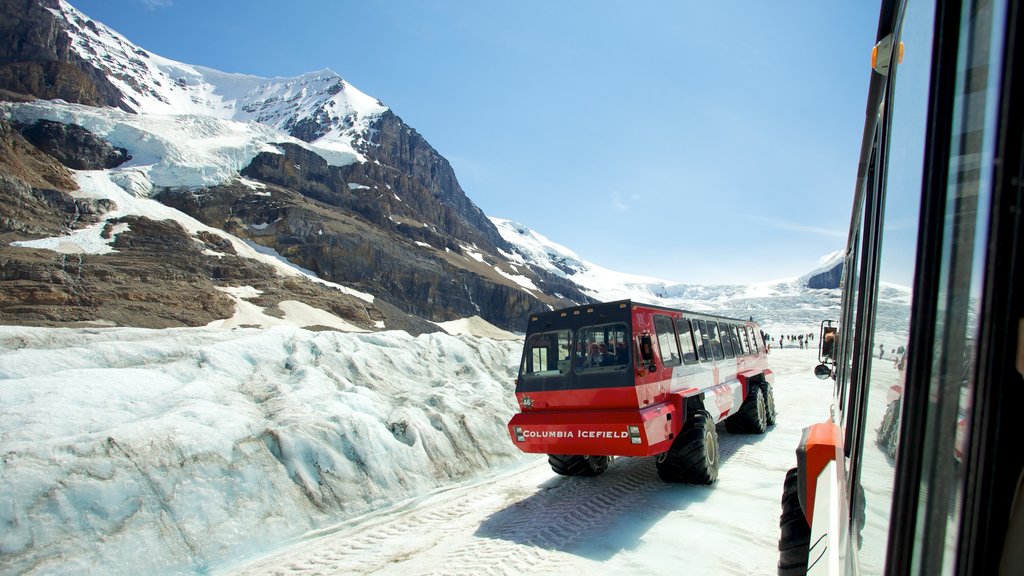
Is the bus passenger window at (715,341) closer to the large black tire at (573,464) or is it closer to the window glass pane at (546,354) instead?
the large black tire at (573,464)

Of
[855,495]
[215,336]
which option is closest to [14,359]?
[215,336]

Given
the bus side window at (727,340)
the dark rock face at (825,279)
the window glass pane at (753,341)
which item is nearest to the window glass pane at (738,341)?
the bus side window at (727,340)

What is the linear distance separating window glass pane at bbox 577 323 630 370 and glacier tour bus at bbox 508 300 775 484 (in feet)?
0.04

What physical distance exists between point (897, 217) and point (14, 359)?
11397 millimetres

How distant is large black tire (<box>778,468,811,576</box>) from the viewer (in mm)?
3498

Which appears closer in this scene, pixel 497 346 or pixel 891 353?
pixel 891 353

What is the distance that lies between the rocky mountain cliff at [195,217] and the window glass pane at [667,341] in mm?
28852

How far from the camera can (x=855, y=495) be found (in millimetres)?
1825

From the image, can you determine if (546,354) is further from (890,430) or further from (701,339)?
(890,430)

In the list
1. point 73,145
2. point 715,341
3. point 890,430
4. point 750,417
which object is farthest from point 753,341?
point 73,145

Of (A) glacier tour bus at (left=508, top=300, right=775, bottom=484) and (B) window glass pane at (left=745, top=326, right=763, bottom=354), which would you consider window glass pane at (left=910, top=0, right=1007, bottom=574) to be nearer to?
(A) glacier tour bus at (left=508, top=300, right=775, bottom=484)

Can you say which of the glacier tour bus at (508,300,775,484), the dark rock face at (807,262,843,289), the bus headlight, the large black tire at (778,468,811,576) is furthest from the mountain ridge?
the dark rock face at (807,262,843,289)

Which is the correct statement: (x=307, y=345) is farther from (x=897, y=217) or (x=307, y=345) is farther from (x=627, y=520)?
(x=897, y=217)

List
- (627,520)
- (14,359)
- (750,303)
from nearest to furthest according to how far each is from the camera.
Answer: (627,520) → (14,359) → (750,303)
